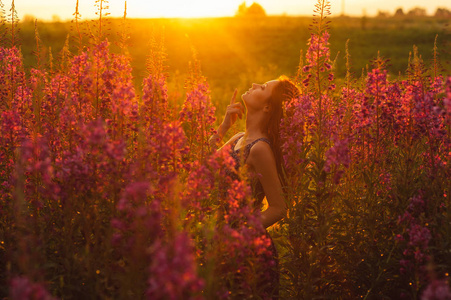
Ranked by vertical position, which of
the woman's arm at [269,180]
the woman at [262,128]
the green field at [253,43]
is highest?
the green field at [253,43]

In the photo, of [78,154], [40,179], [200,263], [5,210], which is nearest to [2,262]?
[5,210]

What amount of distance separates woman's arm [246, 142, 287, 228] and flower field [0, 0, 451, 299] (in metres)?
0.17

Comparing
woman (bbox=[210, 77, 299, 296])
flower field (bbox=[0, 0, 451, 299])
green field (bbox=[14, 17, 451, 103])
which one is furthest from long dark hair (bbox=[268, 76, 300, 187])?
green field (bbox=[14, 17, 451, 103])

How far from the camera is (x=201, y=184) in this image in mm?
3121

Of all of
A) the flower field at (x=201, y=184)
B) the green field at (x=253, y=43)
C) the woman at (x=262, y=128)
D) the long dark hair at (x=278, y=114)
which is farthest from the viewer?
the green field at (x=253, y=43)

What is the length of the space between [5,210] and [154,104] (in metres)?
1.52

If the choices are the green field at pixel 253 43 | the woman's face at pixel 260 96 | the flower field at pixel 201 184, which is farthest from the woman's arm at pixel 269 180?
the green field at pixel 253 43

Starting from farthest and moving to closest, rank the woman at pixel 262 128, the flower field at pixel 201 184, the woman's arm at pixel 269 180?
the woman at pixel 262 128, the woman's arm at pixel 269 180, the flower field at pixel 201 184

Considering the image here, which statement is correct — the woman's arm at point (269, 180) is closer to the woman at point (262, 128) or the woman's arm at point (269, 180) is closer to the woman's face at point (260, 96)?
the woman at point (262, 128)

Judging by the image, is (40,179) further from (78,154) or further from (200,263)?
(200,263)

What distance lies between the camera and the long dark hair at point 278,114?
488cm

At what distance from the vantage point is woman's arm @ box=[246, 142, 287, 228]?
4.36 m

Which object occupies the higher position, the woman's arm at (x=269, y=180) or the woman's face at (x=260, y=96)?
the woman's face at (x=260, y=96)

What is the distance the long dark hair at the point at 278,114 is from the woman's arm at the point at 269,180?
248mm
